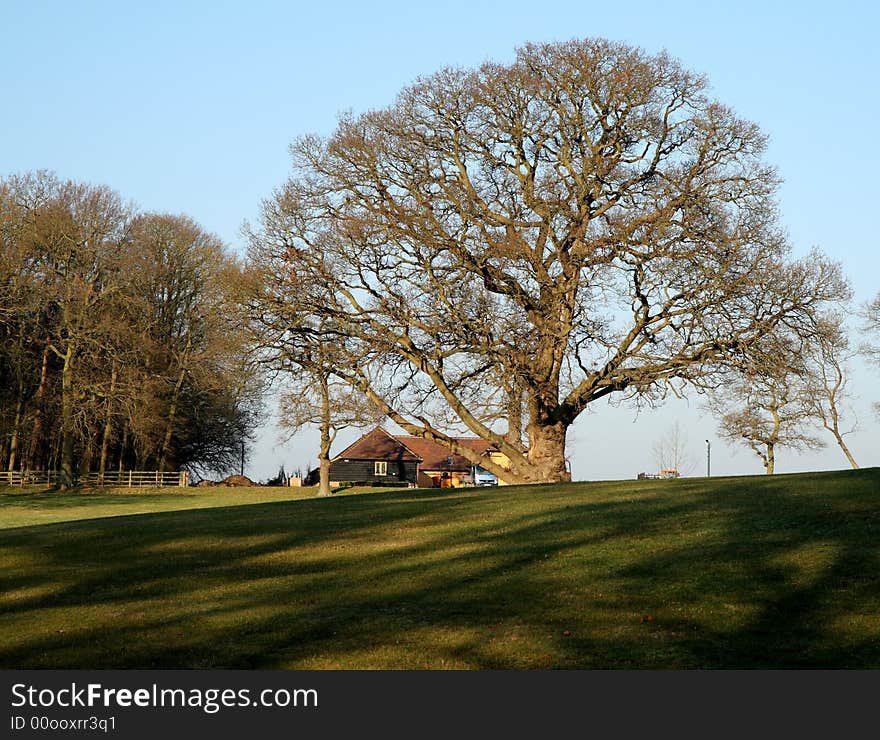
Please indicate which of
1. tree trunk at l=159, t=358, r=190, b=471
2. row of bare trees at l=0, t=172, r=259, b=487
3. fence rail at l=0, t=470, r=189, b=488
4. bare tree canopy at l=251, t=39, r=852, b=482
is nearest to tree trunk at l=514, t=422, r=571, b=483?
bare tree canopy at l=251, t=39, r=852, b=482

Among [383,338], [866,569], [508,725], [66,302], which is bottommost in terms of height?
[508,725]

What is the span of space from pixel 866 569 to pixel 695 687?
5.31 m

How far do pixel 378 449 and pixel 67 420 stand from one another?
44.0 meters

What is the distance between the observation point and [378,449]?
9838 cm

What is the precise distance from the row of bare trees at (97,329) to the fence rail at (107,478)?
1128 mm

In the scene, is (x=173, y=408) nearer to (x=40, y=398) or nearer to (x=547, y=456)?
(x=40, y=398)

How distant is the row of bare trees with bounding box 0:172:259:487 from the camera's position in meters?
56.1

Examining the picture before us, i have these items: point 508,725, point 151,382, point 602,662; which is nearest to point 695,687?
point 602,662

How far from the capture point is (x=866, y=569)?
620 inches

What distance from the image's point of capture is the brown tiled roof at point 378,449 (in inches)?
3831

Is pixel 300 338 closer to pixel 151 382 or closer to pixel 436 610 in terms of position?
pixel 436 610

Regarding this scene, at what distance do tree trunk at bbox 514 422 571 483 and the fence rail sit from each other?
32.9 meters

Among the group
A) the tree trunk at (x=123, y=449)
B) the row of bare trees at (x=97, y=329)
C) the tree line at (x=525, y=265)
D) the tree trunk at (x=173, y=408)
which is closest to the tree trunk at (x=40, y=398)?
the row of bare trees at (x=97, y=329)

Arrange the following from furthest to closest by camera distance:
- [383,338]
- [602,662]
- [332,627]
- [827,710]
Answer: [383,338]
[332,627]
[602,662]
[827,710]
